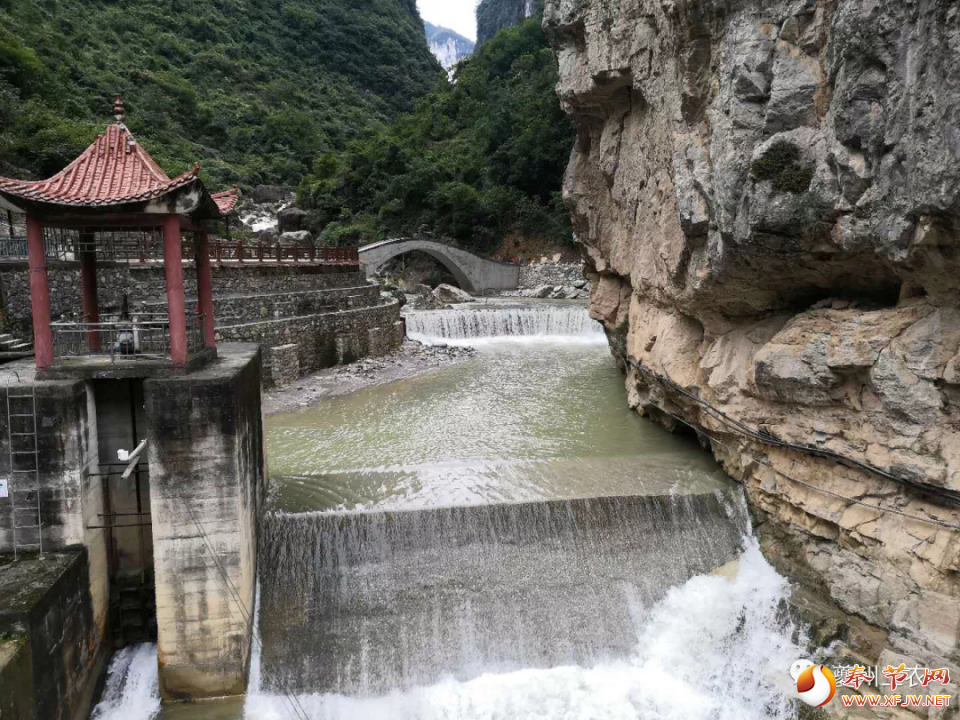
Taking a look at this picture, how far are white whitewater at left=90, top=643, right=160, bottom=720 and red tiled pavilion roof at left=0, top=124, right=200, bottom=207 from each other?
559cm

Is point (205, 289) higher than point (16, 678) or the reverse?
higher

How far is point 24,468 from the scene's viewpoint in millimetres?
7195

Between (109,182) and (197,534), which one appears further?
(109,182)

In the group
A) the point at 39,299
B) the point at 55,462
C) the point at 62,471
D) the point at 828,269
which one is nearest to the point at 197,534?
the point at 62,471

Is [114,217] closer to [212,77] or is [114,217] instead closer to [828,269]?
[828,269]

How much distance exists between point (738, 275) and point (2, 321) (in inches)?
620

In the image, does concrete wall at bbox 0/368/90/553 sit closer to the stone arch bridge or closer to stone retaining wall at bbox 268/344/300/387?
stone retaining wall at bbox 268/344/300/387

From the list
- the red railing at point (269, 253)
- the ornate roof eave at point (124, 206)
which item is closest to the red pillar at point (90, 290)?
the ornate roof eave at point (124, 206)

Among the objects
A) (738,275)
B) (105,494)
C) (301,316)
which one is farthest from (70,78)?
(738,275)

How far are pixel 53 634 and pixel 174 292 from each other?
13.1 ft

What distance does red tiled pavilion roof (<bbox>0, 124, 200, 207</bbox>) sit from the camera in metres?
7.39

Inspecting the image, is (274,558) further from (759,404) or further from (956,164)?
(956,164)

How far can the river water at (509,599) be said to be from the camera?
7.75 m

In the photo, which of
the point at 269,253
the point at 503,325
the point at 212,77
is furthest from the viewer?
the point at 212,77
